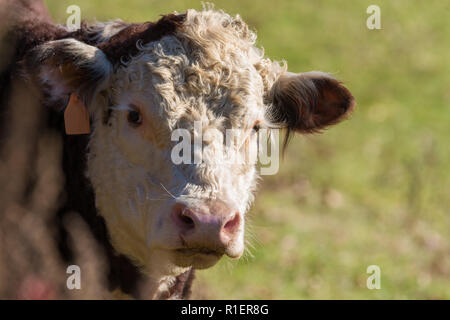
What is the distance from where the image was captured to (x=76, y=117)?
4832 mm

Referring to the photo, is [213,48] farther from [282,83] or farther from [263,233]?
[263,233]

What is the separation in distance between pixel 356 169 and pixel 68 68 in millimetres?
7504

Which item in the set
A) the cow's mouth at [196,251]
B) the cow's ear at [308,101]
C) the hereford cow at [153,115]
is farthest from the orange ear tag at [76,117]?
the cow's ear at [308,101]

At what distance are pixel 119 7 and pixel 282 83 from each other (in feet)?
32.0

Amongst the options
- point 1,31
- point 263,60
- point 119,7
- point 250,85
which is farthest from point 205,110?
point 119,7

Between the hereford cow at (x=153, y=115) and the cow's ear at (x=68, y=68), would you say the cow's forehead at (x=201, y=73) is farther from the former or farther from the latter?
the cow's ear at (x=68, y=68)

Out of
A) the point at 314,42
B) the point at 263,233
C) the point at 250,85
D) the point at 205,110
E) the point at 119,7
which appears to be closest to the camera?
the point at 205,110

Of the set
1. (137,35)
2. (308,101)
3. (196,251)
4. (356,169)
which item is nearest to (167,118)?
(137,35)

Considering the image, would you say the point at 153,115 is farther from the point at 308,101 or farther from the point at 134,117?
the point at 308,101

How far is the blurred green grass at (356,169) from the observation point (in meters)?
7.86

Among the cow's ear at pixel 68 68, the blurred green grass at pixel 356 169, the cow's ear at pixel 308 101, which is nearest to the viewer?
the cow's ear at pixel 68 68

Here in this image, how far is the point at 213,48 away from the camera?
15.7 ft

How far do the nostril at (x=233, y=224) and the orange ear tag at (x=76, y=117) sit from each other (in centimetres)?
127

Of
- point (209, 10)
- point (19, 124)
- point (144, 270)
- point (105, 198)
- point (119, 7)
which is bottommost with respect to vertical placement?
point (144, 270)
